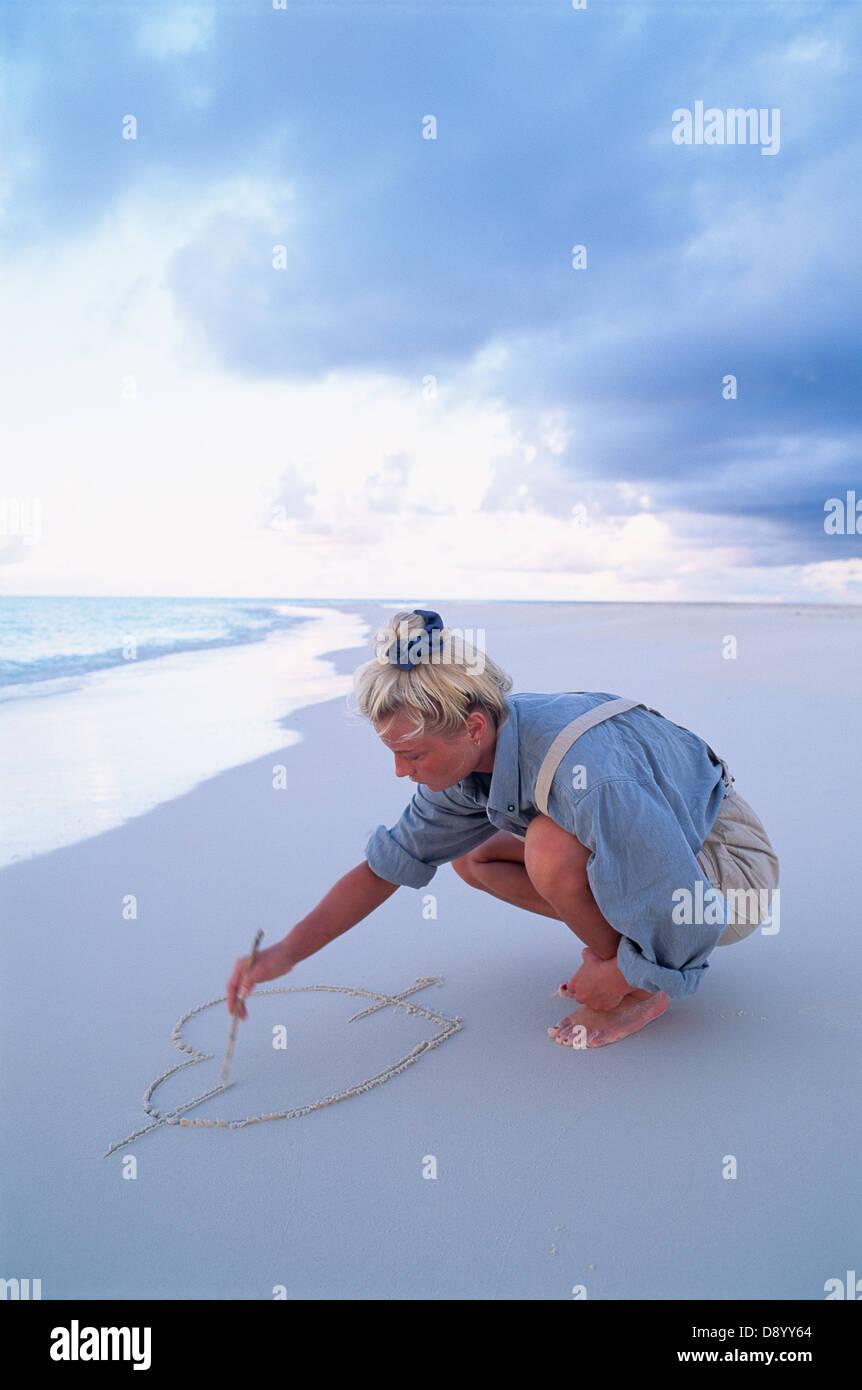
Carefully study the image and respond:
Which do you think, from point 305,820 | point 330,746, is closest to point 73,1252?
point 305,820

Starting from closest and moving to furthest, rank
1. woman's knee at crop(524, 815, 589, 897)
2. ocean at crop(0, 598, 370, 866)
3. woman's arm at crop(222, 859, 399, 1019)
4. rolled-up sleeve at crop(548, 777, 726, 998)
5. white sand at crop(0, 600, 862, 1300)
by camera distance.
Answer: white sand at crop(0, 600, 862, 1300) → rolled-up sleeve at crop(548, 777, 726, 998) → woman's knee at crop(524, 815, 589, 897) → woman's arm at crop(222, 859, 399, 1019) → ocean at crop(0, 598, 370, 866)

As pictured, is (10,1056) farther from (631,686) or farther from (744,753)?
(631,686)

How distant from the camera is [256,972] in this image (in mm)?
2076

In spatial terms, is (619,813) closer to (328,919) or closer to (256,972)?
(328,919)

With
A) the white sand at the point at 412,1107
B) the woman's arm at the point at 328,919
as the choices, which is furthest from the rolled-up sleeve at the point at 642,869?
the woman's arm at the point at 328,919

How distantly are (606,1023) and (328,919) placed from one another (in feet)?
2.05

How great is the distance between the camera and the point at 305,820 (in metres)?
4.00

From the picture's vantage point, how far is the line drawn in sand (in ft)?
6.35

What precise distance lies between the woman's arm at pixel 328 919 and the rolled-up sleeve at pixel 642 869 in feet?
1.56

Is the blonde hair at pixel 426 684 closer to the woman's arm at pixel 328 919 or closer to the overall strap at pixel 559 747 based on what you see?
the overall strap at pixel 559 747

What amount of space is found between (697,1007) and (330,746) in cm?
349

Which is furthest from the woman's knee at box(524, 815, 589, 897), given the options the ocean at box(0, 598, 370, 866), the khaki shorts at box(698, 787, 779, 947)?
the ocean at box(0, 598, 370, 866)

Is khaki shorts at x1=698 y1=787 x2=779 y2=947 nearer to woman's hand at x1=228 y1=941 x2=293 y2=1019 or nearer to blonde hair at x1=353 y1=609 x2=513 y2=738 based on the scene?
blonde hair at x1=353 y1=609 x2=513 y2=738
